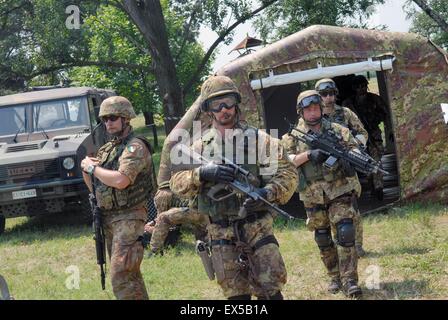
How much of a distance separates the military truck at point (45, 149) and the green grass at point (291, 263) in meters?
0.56

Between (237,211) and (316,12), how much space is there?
12.2 metres

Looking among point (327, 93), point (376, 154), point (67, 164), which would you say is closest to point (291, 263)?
point (327, 93)

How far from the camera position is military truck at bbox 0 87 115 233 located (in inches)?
350

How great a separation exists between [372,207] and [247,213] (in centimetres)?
542

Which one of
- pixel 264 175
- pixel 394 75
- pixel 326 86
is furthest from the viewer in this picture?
pixel 394 75

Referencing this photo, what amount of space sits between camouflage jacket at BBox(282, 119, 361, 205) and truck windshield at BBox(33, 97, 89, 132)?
4945 millimetres

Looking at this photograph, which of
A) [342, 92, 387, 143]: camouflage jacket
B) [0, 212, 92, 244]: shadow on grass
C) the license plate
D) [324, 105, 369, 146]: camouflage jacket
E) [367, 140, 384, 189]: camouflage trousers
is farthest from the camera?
[342, 92, 387, 143]: camouflage jacket

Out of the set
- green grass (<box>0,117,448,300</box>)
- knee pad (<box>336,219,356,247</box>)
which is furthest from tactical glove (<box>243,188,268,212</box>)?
green grass (<box>0,117,448,300</box>)

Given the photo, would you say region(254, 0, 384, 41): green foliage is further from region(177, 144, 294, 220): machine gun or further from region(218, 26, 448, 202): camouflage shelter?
region(177, 144, 294, 220): machine gun

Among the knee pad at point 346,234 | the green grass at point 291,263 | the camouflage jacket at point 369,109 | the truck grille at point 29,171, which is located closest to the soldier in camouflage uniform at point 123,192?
the green grass at point 291,263

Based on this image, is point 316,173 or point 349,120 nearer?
point 316,173

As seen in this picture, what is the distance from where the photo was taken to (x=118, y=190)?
4.60 m

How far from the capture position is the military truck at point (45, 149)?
8883 millimetres

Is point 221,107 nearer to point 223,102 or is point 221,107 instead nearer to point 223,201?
point 223,102
